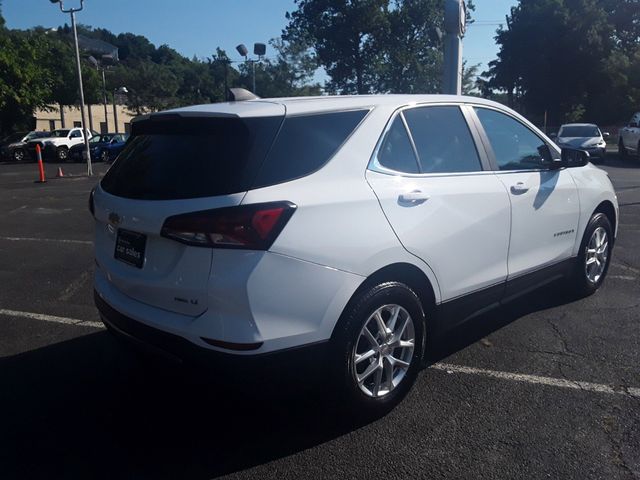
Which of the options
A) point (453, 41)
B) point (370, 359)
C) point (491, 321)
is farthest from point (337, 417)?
point (453, 41)

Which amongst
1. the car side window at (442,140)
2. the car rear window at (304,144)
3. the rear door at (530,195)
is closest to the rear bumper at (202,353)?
the car rear window at (304,144)

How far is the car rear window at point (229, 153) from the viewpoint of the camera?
283 cm

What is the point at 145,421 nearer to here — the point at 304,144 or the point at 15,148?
the point at 304,144

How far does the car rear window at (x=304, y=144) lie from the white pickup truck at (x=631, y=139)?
2318 cm

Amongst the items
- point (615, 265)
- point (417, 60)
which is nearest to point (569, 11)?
point (417, 60)

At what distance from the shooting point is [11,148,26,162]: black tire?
3131 cm

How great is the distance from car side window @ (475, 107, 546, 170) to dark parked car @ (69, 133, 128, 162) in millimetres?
29076

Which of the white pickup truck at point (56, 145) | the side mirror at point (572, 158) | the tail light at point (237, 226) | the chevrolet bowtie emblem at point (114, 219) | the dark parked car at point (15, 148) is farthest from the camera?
the white pickup truck at point (56, 145)

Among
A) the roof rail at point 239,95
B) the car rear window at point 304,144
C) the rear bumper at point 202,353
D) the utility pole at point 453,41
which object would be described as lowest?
the rear bumper at point 202,353

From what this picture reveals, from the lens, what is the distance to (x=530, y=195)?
433cm

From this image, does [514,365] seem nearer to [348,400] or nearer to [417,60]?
[348,400]

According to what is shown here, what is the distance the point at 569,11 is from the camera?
146 feet

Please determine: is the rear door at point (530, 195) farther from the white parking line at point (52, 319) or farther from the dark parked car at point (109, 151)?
the dark parked car at point (109, 151)

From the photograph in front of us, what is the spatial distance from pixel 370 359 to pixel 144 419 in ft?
4.52
